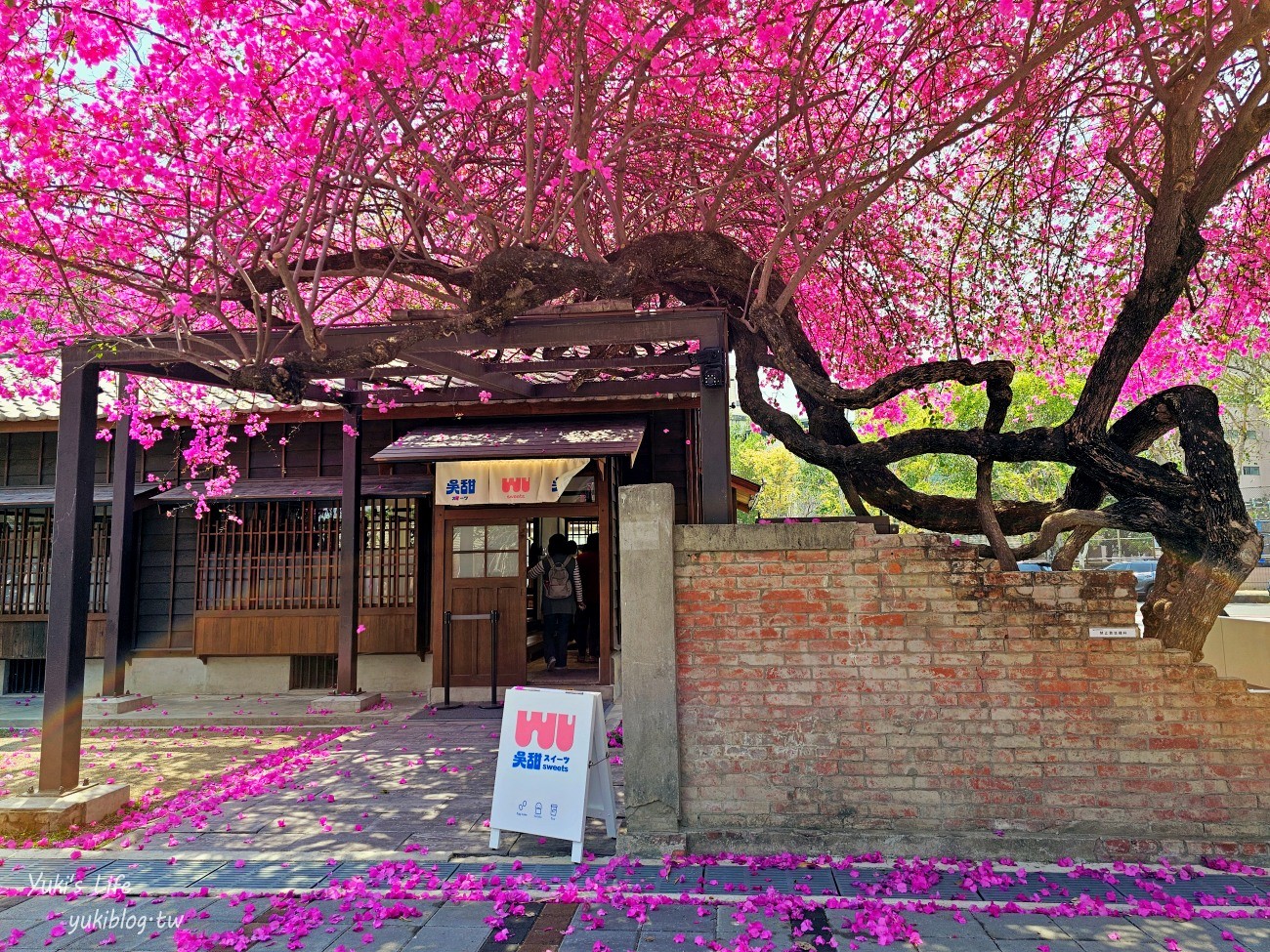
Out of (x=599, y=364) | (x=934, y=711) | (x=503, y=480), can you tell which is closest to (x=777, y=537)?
(x=934, y=711)

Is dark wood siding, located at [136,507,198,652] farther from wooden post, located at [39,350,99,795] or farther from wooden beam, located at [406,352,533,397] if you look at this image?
wooden beam, located at [406,352,533,397]

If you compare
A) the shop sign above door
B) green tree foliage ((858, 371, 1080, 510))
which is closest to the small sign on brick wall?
the shop sign above door

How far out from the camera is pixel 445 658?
9.79 m

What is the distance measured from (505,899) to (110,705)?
7624 mm

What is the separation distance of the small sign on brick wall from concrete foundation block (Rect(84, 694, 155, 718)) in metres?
10.2

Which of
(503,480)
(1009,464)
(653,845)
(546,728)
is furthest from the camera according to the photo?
(1009,464)

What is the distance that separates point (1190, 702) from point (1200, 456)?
1.51 meters

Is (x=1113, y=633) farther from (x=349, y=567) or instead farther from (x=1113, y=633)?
(x=349, y=567)

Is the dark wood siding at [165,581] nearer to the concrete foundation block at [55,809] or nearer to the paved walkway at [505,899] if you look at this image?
the concrete foundation block at [55,809]

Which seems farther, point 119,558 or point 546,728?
point 119,558

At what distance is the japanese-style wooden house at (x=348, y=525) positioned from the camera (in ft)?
31.6

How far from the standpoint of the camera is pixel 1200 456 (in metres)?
5.13

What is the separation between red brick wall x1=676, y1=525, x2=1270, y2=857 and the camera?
4809 millimetres

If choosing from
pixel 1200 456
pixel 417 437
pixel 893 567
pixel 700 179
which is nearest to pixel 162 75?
pixel 700 179
